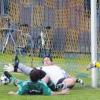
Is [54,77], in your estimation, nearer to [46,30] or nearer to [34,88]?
[34,88]

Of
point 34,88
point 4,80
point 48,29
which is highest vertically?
point 48,29

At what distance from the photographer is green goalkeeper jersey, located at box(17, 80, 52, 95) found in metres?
9.26

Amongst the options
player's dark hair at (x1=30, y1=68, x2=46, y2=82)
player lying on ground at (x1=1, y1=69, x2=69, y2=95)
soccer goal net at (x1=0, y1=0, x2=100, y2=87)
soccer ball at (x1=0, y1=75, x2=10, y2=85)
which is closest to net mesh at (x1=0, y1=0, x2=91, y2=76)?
soccer goal net at (x1=0, y1=0, x2=100, y2=87)

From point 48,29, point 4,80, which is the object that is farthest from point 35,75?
point 48,29

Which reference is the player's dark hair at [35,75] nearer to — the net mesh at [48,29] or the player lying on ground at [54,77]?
the player lying on ground at [54,77]

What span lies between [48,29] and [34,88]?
28.4ft

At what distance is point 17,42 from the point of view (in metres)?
17.0

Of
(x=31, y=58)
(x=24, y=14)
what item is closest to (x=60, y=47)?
(x=24, y=14)

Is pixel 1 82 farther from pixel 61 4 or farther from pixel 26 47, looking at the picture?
pixel 61 4

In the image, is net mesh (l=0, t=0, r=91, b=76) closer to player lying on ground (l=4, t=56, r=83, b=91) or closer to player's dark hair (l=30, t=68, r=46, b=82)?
player lying on ground (l=4, t=56, r=83, b=91)

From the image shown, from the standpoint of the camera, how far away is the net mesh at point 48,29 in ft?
54.4

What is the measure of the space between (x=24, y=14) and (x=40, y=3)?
70cm

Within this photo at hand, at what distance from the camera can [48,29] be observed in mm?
17859

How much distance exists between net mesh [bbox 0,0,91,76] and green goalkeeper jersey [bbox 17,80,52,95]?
637 cm
